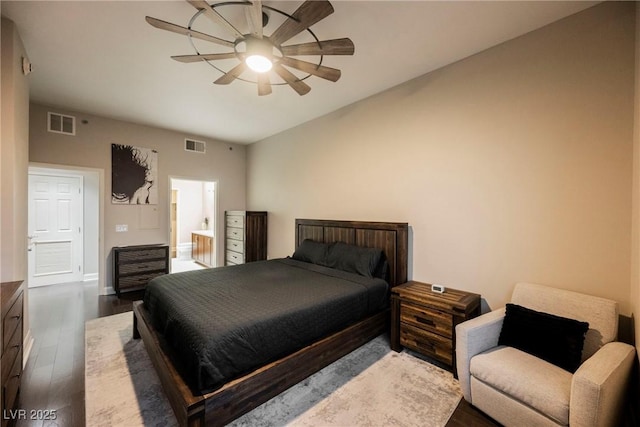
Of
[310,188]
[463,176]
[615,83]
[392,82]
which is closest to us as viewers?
[615,83]

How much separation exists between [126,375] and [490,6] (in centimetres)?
426

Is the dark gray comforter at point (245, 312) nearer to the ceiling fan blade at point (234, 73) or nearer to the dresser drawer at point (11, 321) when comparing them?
the dresser drawer at point (11, 321)

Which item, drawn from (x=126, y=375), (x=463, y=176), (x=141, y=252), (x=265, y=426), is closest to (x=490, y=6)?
(x=463, y=176)

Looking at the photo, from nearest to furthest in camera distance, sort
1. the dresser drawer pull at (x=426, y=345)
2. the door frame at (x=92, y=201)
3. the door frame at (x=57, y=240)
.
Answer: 1. the dresser drawer pull at (x=426, y=345)
2. the door frame at (x=92, y=201)
3. the door frame at (x=57, y=240)

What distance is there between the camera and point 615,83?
1.89 m

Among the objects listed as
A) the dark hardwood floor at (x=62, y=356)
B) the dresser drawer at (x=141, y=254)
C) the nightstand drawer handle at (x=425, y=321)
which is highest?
the dresser drawer at (x=141, y=254)

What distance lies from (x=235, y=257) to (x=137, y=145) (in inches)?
111

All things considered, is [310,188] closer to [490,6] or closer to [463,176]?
[463,176]

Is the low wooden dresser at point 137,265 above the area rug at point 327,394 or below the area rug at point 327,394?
above

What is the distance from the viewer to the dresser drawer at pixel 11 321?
1.52 meters

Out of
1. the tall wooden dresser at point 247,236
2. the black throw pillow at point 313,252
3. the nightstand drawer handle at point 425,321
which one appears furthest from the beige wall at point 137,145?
the nightstand drawer handle at point 425,321

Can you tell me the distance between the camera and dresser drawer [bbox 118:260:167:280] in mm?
4414

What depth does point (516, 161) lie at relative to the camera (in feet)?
7.68

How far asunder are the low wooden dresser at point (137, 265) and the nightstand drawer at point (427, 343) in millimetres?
4385
